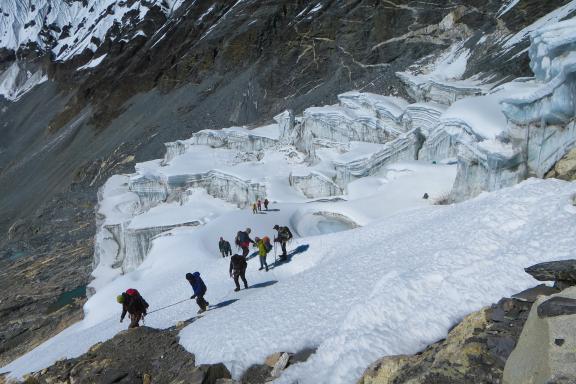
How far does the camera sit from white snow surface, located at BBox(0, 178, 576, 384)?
5.83 m

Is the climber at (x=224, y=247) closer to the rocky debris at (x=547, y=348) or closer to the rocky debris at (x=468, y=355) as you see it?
the rocky debris at (x=468, y=355)

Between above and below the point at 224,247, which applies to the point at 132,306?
below

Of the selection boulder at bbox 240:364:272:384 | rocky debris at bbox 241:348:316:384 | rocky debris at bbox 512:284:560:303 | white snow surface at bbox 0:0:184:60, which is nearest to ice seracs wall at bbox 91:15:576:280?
rocky debris at bbox 512:284:560:303

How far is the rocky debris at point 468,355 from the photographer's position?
4328 millimetres

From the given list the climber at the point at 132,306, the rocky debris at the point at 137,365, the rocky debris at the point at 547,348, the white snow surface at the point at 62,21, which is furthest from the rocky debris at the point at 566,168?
the white snow surface at the point at 62,21

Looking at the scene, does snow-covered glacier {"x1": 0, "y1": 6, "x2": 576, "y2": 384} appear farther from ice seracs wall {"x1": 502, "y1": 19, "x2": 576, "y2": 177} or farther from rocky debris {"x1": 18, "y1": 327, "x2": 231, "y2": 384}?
rocky debris {"x1": 18, "y1": 327, "x2": 231, "y2": 384}

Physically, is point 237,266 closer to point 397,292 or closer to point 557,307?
point 397,292

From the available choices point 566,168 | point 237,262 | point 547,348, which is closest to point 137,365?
point 237,262

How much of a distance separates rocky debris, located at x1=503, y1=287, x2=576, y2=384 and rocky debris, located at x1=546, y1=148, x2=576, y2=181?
6.16 m

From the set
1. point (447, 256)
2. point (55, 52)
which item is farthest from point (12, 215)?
point (55, 52)

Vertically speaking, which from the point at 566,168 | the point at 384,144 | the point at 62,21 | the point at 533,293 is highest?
the point at 62,21

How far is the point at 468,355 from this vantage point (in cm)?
449

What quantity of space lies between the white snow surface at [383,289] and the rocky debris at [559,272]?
0.91 m

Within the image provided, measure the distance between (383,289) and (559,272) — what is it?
2483 millimetres
